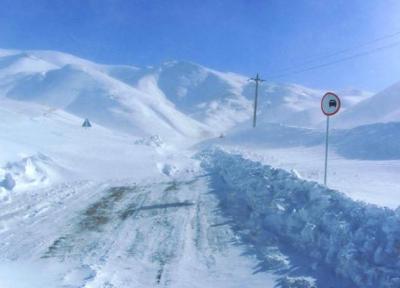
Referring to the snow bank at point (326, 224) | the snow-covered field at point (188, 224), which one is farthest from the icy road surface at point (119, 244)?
the snow bank at point (326, 224)

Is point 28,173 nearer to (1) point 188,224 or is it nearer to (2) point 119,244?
(1) point 188,224

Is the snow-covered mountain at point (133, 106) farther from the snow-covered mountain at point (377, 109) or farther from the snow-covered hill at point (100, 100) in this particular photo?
the snow-covered mountain at point (377, 109)

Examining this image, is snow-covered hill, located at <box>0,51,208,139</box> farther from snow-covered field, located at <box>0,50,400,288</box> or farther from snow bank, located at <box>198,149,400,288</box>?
snow bank, located at <box>198,149,400,288</box>

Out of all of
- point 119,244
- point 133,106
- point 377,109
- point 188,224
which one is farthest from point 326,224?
point 133,106

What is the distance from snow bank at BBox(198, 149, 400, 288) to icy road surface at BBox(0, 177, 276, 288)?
0.82 metres

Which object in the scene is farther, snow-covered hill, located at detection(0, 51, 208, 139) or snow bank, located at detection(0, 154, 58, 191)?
Answer: snow-covered hill, located at detection(0, 51, 208, 139)

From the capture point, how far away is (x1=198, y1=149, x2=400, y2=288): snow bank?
627 centimetres

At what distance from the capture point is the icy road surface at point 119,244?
6.55 m

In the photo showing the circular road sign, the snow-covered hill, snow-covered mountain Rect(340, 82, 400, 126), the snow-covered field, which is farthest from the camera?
the snow-covered hill

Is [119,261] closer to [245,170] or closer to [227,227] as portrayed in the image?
[227,227]

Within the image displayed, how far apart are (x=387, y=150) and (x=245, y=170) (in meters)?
18.6

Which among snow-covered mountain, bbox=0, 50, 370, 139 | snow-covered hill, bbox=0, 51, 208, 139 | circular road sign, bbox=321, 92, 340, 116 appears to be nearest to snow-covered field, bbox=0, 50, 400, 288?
circular road sign, bbox=321, 92, 340, 116

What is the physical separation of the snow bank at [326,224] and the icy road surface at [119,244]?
0.82 m

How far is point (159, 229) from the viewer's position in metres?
9.21
